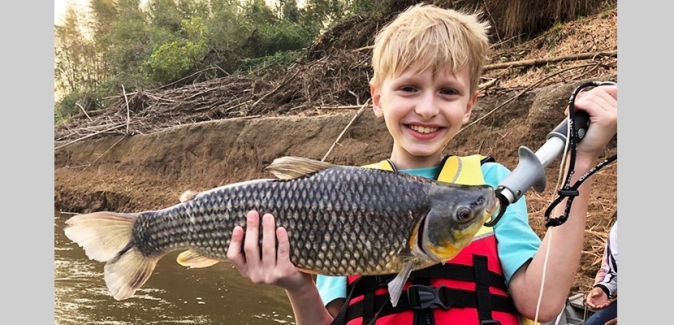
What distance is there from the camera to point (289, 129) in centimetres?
1101

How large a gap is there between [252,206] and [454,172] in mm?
768

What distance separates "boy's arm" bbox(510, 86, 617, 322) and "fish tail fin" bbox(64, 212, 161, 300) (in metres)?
1.24

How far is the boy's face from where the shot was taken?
1828 mm

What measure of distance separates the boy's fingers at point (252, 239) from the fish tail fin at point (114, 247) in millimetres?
366

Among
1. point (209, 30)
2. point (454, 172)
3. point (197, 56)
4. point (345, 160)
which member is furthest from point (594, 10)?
point (209, 30)

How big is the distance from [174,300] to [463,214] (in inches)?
239

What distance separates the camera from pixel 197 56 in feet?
69.3

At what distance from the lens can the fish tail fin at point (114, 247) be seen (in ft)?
5.74

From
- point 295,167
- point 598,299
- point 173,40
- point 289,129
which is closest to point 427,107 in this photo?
point 295,167

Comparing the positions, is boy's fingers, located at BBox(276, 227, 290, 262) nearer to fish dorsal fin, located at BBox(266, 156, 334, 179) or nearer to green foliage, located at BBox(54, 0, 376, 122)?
fish dorsal fin, located at BBox(266, 156, 334, 179)

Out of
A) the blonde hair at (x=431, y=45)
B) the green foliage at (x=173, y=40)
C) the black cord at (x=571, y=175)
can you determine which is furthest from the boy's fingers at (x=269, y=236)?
the green foliage at (x=173, y=40)

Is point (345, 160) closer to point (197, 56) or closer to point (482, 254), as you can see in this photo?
point (482, 254)

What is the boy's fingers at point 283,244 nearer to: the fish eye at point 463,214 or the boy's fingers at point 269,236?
the boy's fingers at point 269,236

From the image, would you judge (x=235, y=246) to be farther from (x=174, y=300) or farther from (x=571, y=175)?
(x=174, y=300)
